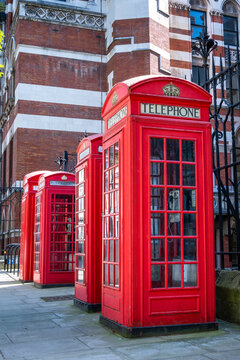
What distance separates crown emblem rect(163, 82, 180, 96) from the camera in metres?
5.67

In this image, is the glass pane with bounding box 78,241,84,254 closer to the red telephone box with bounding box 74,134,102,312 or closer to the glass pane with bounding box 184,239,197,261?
the red telephone box with bounding box 74,134,102,312

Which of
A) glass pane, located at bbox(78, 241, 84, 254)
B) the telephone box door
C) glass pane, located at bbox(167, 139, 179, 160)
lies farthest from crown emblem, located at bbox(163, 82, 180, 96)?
glass pane, located at bbox(78, 241, 84, 254)

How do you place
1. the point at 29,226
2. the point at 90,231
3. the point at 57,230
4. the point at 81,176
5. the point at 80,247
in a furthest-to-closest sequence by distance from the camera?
the point at 29,226 < the point at 57,230 < the point at 81,176 < the point at 80,247 < the point at 90,231

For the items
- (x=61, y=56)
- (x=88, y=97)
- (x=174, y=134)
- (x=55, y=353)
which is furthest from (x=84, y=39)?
(x=55, y=353)

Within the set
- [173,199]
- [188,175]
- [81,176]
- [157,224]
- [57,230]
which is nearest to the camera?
[157,224]

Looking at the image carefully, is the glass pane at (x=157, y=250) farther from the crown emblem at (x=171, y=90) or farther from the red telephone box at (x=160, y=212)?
the crown emblem at (x=171, y=90)

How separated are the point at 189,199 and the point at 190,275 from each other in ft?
3.27

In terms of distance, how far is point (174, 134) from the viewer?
5594mm

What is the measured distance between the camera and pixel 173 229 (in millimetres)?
5426

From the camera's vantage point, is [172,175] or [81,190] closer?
[172,175]

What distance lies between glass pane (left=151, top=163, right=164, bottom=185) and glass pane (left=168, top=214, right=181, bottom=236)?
47 centimetres

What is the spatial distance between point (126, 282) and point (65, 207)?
18.5 feet

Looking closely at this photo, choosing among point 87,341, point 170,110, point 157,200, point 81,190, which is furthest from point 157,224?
point 81,190

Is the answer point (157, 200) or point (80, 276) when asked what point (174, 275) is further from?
point (80, 276)
